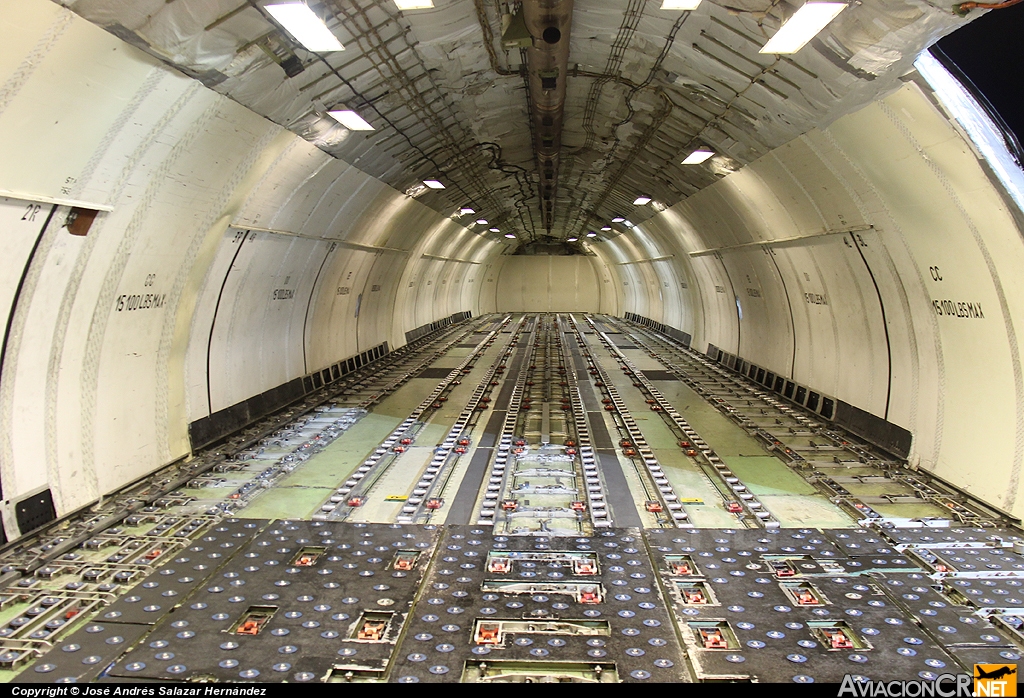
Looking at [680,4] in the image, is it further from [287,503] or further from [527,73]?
[287,503]

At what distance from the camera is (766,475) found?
7.54 metres

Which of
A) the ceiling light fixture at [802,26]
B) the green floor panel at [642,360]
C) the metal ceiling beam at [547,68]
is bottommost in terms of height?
the green floor panel at [642,360]

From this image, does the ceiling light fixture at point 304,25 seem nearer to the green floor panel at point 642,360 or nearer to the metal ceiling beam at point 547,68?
the metal ceiling beam at point 547,68

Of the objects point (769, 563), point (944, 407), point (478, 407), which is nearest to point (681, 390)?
point (478, 407)

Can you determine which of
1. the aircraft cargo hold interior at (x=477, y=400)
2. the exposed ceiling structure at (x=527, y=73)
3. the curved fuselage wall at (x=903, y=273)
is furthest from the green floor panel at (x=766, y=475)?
the exposed ceiling structure at (x=527, y=73)

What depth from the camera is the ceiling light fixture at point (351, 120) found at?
7379 mm

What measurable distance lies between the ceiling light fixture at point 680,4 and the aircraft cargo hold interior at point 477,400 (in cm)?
2

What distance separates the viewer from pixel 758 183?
9133 mm

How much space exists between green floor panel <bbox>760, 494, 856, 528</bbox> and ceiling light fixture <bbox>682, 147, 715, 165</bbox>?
4.67 meters

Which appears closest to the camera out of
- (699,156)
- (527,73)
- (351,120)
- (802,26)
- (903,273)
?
(802,26)

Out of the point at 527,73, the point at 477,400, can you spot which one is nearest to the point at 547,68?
the point at 527,73

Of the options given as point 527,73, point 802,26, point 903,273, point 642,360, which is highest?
point 527,73

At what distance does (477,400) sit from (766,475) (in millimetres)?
5236

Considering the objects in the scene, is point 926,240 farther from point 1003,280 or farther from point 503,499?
point 503,499
